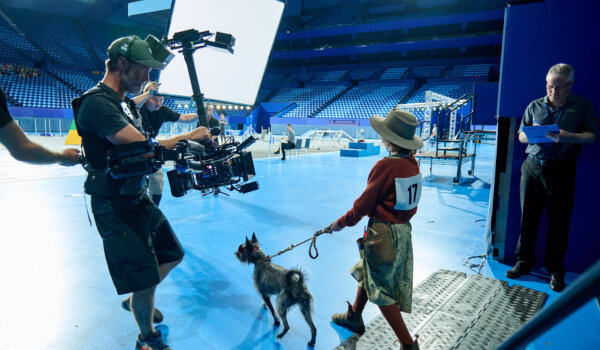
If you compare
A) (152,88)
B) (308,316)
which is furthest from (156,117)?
(308,316)

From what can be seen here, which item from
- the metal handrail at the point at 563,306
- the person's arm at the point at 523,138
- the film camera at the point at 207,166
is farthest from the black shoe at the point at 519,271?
the metal handrail at the point at 563,306

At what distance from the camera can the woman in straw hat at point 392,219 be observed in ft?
6.22

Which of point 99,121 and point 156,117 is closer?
point 99,121

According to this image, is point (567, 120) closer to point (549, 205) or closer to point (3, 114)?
point (549, 205)

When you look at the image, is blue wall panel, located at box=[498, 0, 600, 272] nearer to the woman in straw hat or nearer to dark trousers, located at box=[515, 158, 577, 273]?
dark trousers, located at box=[515, 158, 577, 273]

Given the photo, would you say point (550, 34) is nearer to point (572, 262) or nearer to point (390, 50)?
point (572, 262)

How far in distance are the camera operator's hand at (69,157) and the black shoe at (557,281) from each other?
3922 millimetres

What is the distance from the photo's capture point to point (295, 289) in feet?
6.95

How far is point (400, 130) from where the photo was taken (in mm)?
1942

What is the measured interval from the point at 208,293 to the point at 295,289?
3.60ft

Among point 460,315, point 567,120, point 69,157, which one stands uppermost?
point 567,120

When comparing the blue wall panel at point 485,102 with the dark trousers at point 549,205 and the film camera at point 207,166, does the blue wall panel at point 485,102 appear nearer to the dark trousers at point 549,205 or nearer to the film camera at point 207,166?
the dark trousers at point 549,205

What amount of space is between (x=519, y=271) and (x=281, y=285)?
8.29ft

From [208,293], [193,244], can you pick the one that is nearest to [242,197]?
[193,244]
